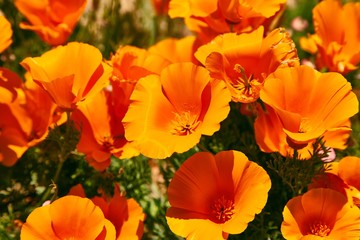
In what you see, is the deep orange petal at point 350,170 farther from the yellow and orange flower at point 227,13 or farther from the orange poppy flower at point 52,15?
the orange poppy flower at point 52,15

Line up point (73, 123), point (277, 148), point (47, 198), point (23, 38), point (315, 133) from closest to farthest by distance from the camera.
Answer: point (315, 133), point (277, 148), point (73, 123), point (47, 198), point (23, 38)

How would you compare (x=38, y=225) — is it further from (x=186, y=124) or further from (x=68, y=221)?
(x=186, y=124)

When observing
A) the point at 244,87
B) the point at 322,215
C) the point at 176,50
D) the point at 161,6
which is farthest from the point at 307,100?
the point at 161,6

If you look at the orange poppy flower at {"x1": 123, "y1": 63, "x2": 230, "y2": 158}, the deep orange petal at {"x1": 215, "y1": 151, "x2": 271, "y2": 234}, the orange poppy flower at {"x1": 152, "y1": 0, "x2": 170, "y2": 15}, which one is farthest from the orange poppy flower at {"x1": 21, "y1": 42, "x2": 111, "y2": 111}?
the orange poppy flower at {"x1": 152, "y1": 0, "x2": 170, "y2": 15}

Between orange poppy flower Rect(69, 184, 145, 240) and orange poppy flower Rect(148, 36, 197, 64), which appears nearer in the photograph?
orange poppy flower Rect(69, 184, 145, 240)

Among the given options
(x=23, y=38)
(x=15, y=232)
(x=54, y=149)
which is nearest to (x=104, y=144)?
(x=54, y=149)

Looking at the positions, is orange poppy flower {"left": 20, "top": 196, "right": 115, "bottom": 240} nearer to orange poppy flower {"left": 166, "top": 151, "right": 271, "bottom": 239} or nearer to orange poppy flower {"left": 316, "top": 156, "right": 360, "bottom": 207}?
orange poppy flower {"left": 166, "top": 151, "right": 271, "bottom": 239}

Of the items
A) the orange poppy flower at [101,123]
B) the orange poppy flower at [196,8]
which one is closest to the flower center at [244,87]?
the orange poppy flower at [196,8]

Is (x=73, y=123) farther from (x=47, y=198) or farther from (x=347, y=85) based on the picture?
(x=347, y=85)
